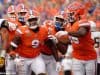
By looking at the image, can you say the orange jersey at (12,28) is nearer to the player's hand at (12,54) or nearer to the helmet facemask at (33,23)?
the player's hand at (12,54)

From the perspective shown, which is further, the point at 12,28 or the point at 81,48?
the point at 12,28

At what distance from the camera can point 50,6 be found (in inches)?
339

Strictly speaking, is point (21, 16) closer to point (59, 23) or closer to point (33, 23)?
point (59, 23)

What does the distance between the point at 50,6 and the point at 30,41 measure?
3.08m

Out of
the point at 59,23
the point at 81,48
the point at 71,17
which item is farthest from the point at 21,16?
the point at 81,48

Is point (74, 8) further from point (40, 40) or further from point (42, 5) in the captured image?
point (42, 5)

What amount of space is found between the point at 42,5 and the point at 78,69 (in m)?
3.44

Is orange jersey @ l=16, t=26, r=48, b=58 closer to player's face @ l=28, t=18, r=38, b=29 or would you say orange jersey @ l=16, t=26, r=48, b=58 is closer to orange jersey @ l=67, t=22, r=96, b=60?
player's face @ l=28, t=18, r=38, b=29

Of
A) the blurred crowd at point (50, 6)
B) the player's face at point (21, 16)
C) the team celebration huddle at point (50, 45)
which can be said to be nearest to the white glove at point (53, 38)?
the team celebration huddle at point (50, 45)

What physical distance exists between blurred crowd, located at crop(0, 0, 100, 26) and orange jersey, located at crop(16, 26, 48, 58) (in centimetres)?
241

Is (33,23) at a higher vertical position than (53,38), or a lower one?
higher

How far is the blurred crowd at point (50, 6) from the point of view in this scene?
26.3 feet

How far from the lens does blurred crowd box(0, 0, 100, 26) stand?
8.01 metres

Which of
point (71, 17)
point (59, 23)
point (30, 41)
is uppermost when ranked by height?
point (71, 17)
